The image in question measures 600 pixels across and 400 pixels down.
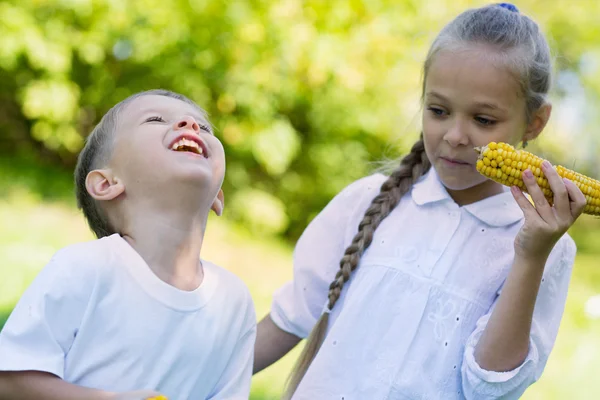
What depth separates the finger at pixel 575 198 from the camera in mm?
1963

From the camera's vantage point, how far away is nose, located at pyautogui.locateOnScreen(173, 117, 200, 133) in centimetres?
190

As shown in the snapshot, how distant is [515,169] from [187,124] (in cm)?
85

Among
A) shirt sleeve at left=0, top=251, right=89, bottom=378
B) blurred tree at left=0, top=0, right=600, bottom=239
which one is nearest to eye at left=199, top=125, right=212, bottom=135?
shirt sleeve at left=0, top=251, right=89, bottom=378

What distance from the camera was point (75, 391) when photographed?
1.62 meters

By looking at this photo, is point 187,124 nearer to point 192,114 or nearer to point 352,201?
point 192,114

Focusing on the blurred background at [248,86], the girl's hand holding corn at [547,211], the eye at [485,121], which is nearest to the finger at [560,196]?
the girl's hand holding corn at [547,211]

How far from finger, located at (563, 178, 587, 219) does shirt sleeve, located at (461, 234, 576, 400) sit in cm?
31

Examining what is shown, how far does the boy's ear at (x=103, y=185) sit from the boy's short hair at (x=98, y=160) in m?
0.05

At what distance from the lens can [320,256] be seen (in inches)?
102

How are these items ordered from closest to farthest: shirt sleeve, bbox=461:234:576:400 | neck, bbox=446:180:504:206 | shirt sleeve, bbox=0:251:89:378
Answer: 1. shirt sleeve, bbox=0:251:89:378
2. shirt sleeve, bbox=461:234:576:400
3. neck, bbox=446:180:504:206

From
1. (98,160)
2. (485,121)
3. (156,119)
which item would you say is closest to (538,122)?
(485,121)

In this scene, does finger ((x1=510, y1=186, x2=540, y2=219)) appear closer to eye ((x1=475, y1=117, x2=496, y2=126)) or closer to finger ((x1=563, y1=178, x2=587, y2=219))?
finger ((x1=563, y1=178, x2=587, y2=219))

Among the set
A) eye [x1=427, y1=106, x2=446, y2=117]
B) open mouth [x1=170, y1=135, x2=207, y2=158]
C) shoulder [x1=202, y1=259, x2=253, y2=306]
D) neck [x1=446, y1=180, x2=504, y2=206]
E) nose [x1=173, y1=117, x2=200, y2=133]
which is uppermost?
nose [x1=173, y1=117, x2=200, y2=133]

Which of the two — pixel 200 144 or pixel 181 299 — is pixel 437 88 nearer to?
pixel 200 144
